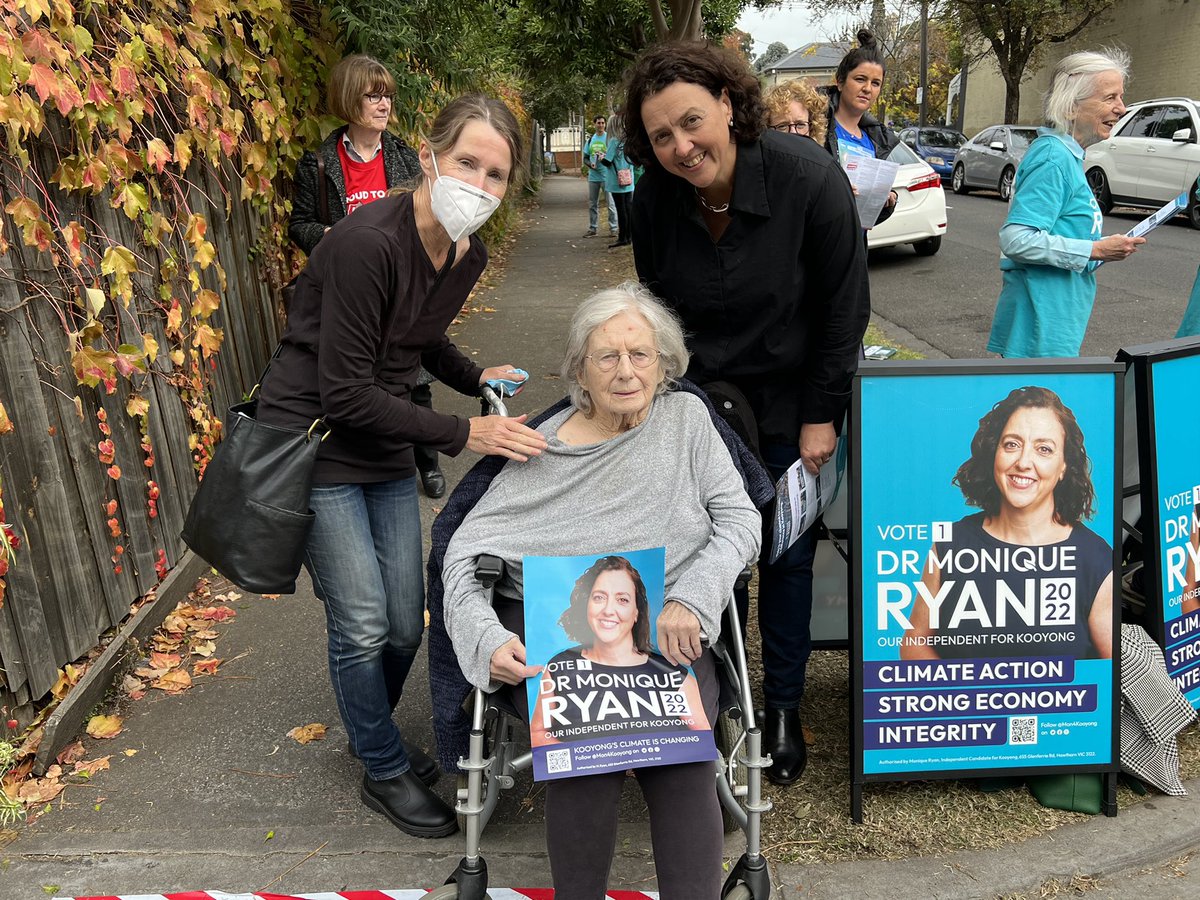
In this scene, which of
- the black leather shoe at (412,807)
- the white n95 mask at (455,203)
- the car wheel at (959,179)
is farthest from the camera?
the car wheel at (959,179)

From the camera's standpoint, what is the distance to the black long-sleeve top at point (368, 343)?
2252mm

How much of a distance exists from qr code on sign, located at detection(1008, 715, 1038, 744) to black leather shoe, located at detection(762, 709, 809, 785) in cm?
59

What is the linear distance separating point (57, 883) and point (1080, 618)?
2768mm

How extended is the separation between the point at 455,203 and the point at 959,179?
20.9 meters

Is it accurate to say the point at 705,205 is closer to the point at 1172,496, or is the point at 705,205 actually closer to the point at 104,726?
the point at 1172,496

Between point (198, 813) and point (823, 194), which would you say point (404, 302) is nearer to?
point (823, 194)

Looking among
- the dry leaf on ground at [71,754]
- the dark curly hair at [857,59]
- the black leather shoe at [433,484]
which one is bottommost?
the dry leaf on ground at [71,754]

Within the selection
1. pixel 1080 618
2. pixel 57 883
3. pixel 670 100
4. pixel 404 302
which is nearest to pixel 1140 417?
pixel 1080 618

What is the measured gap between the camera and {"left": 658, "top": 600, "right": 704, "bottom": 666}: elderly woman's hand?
2293 mm

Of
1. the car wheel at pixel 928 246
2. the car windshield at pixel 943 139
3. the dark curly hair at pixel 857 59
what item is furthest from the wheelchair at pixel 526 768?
the car windshield at pixel 943 139

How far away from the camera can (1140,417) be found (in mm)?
2760

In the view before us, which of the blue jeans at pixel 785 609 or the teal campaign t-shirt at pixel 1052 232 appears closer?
the blue jeans at pixel 785 609

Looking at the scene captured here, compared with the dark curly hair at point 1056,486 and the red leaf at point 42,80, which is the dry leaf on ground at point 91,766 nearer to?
the red leaf at point 42,80

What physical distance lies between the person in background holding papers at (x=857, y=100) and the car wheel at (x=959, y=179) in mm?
17526
